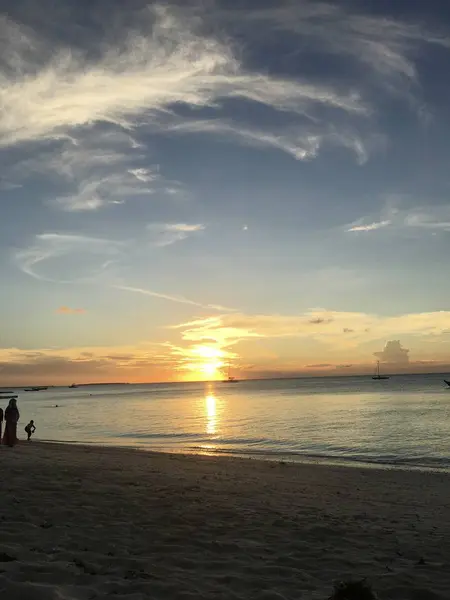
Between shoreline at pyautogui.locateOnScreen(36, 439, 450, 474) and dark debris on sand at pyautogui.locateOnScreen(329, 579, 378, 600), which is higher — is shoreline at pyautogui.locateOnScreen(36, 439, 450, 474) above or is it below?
below

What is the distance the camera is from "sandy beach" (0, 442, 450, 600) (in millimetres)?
6816

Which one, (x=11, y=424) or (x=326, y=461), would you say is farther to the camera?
(x=326, y=461)

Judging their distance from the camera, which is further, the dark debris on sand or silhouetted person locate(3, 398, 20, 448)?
silhouetted person locate(3, 398, 20, 448)

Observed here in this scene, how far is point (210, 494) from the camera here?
13.4m

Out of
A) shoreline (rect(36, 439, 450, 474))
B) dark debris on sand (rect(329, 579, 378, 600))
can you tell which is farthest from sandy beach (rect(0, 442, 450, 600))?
shoreline (rect(36, 439, 450, 474))

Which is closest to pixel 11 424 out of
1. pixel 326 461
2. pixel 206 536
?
pixel 326 461

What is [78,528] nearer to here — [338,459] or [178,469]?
[178,469]

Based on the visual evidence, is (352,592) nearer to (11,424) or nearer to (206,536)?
(206,536)

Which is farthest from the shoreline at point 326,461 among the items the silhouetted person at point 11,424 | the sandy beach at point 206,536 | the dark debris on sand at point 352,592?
the dark debris on sand at point 352,592

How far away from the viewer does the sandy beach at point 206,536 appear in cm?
682

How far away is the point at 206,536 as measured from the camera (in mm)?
9305

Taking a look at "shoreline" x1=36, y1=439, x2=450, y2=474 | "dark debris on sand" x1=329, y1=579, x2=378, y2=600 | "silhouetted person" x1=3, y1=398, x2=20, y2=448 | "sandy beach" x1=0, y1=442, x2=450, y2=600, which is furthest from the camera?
"shoreline" x1=36, y1=439, x2=450, y2=474

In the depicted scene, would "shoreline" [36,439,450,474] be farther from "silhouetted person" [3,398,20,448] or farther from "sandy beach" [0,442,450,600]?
"sandy beach" [0,442,450,600]

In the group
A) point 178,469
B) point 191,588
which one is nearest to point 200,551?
point 191,588
